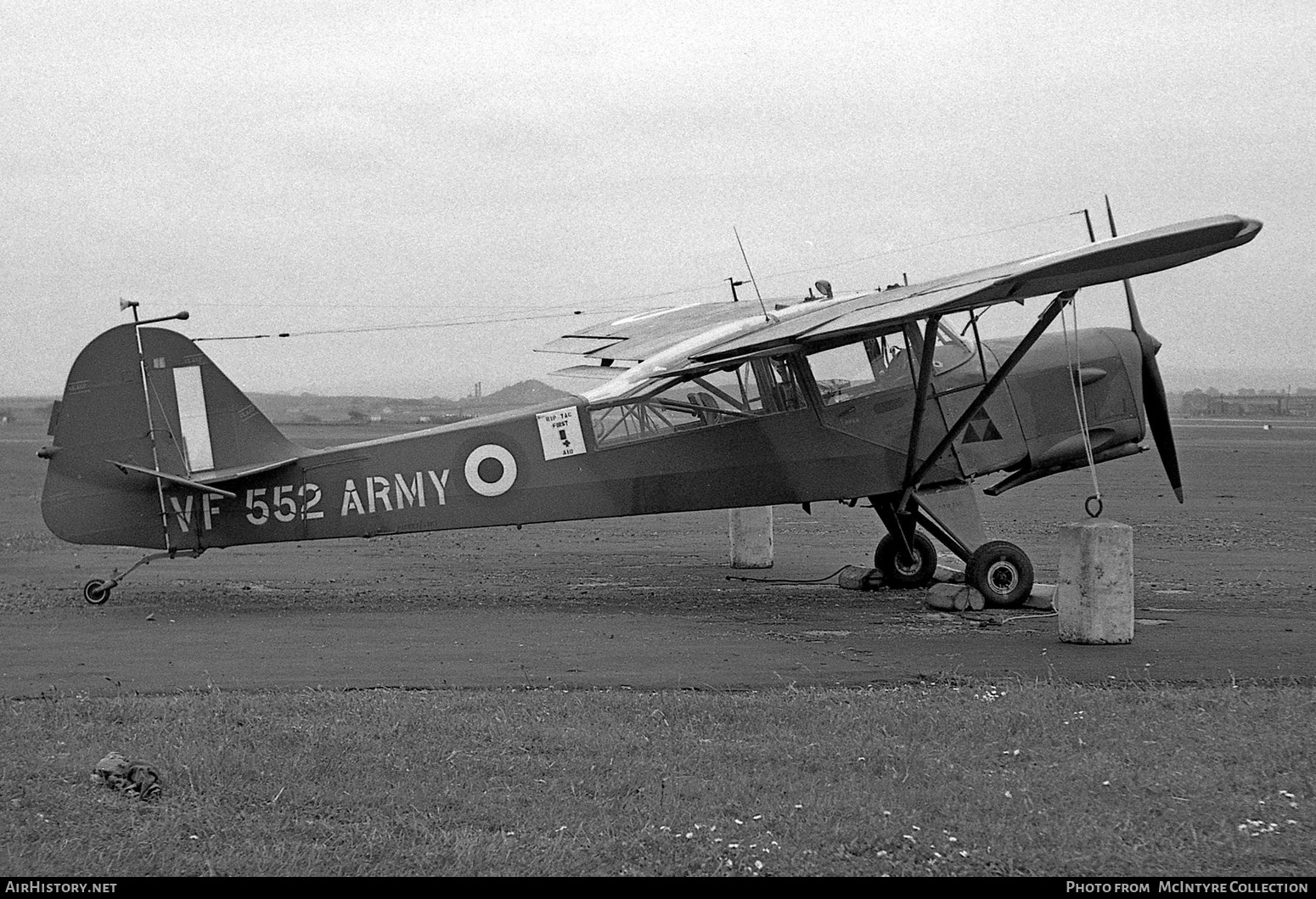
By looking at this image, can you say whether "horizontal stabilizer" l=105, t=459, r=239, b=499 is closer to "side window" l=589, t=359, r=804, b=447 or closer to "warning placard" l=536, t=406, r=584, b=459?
"warning placard" l=536, t=406, r=584, b=459

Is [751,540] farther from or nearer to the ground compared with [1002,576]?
farther from the ground

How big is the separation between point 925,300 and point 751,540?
620cm

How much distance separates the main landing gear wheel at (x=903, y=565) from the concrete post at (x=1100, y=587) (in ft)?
14.3

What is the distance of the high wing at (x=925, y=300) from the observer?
10.6 metres

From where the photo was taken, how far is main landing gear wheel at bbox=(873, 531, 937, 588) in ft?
50.2

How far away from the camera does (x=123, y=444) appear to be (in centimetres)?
1342

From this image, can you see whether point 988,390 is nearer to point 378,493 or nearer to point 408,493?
point 408,493

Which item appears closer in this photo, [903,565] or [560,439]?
[560,439]

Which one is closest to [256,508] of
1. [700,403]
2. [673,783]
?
[700,403]

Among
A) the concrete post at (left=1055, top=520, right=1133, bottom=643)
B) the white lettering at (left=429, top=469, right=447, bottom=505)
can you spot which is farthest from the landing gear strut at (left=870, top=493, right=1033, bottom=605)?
the white lettering at (left=429, top=469, right=447, bottom=505)

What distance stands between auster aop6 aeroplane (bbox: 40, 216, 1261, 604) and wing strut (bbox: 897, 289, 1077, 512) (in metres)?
0.04

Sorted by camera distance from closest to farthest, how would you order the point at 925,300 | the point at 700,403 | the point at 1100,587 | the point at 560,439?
1. the point at 1100,587
2. the point at 925,300
3. the point at 560,439
4. the point at 700,403

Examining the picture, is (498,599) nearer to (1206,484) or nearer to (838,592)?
(838,592)

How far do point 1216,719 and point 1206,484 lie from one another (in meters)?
30.4
